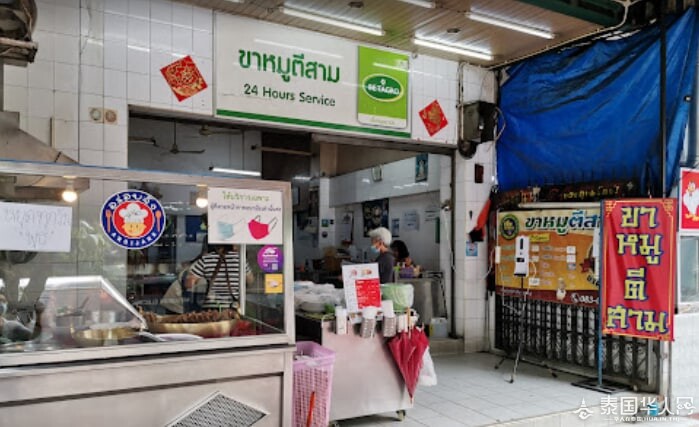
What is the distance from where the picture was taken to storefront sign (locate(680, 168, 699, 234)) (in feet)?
17.1

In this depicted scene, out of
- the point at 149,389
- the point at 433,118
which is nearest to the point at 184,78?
the point at 433,118

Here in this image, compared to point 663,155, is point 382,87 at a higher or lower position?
higher

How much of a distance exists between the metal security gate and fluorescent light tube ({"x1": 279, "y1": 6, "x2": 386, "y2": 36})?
3595 mm

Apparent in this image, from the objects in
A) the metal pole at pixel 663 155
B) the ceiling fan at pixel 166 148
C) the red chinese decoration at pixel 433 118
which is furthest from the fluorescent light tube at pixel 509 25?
the ceiling fan at pixel 166 148

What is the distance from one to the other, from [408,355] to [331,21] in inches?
137

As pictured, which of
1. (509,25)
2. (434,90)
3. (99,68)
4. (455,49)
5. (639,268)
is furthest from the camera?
(434,90)

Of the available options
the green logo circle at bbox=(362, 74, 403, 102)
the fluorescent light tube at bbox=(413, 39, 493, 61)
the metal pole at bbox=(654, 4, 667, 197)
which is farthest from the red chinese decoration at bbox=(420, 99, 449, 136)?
the metal pole at bbox=(654, 4, 667, 197)

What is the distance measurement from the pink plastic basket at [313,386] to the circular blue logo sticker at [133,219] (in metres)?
1.50

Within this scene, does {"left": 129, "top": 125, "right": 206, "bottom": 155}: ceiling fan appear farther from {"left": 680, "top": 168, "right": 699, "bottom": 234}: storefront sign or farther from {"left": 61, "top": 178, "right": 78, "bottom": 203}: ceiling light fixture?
{"left": 680, "top": 168, "right": 699, "bottom": 234}: storefront sign

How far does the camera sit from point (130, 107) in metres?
5.22

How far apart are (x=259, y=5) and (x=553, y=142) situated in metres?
3.72

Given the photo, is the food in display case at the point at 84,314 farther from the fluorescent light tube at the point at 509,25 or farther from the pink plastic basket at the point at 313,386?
the fluorescent light tube at the point at 509,25

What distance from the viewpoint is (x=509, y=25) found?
5805 mm

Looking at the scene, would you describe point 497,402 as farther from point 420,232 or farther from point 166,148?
point 166,148
